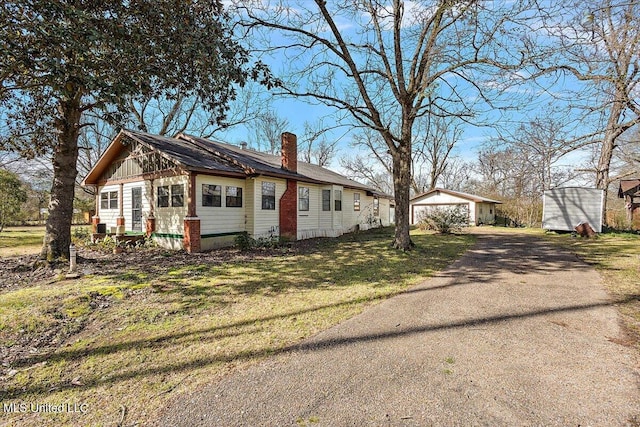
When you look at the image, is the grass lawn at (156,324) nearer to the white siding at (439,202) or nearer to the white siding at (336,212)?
the white siding at (336,212)

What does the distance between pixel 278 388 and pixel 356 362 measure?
33.9 inches

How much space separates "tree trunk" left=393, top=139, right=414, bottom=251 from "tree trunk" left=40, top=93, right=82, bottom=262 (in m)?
10.1

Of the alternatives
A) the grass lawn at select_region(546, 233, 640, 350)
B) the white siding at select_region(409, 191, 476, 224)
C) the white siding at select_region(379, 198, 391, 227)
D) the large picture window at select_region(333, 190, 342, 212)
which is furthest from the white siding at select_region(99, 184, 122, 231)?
the white siding at select_region(409, 191, 476, 224)

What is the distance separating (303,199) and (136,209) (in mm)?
7505

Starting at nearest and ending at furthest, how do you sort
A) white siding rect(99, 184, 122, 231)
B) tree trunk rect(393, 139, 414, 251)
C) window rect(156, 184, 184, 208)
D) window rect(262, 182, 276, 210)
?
A: tree trunk rect(393, 139, 414, 251), window rect(156, 184, 184, 208), window rect(262, 182, 276, 210), white siding rect(99, 184, 122, 231)

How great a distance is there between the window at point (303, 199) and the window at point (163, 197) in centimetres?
580

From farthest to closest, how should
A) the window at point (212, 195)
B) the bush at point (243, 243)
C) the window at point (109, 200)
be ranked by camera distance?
the window at point (109, 200)
the window at point (212, 195)
the bush at point (243, 243)

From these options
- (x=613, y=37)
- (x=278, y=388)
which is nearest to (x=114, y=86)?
(x=278, y=388)

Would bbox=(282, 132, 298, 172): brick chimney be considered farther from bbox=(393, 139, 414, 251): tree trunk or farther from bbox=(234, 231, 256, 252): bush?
bbox=(393, 139, 414, 251): tree trunk

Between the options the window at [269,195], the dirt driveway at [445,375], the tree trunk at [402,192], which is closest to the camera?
the dirt driveway at [445,375]

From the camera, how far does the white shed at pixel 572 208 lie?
1680 cm

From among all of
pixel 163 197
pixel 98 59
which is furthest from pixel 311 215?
pixel 98 59

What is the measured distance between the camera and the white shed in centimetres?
1680

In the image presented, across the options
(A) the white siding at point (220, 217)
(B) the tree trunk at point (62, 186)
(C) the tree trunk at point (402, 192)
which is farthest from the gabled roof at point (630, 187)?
(B) the tree trunk at point (62, 186)
